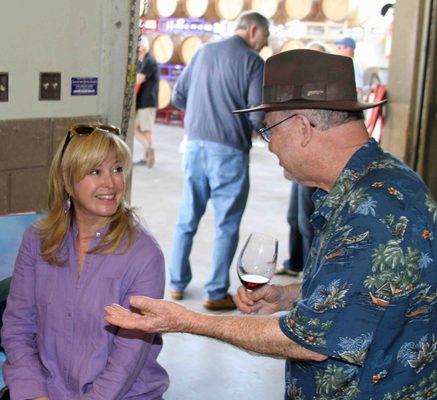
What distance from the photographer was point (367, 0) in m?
11.3

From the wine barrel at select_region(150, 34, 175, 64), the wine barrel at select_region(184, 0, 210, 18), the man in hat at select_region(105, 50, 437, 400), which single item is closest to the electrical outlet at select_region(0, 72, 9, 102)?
the man in hat at select_region(105, 50, 437, 400)

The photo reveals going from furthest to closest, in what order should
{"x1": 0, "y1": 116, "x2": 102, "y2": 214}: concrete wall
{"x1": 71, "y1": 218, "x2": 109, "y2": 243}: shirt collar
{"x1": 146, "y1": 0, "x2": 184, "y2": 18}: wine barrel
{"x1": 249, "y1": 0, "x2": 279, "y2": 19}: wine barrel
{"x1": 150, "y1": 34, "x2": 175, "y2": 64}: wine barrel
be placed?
{"x1": 150, "y1": 34, "x2": 175, "y2": 64}: wine barrel < {"x1": 146, "y1": 0, "x2": 184, "y2": 18}: wine barrel < {"x1": 249, "y1": 0, "x2": 279, "y2": 19}: wine barrel < {"x1": 0, "y1": 116, "x2": 102, "y2": 214}: concrete wall < {"x1": 71, "y1": 218, "x2": 109, "y2": 243}: shirt collar

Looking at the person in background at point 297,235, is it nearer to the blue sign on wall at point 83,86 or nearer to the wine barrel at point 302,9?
the blue sign on wall at point 83,86

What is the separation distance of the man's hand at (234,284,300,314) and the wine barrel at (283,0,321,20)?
983 centimetres

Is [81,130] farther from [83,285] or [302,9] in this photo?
[302,9]

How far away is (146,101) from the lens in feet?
→ 34.2

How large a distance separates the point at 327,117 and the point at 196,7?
11678 millimetres

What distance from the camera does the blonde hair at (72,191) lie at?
2473 millimetres

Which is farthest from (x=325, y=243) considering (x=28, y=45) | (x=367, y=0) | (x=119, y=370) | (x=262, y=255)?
(x=367, y=0)

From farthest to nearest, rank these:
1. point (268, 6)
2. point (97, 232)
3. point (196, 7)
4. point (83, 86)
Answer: point (196, 7) < point (268, 6) < point (83, 86) < point (97, 232)

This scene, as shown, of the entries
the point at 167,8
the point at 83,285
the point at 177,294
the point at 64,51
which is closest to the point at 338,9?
the point at 167,8

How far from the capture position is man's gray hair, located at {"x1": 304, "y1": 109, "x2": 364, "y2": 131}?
1789 mm

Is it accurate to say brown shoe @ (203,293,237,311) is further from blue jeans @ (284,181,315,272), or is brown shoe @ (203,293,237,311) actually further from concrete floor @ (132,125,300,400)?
blue jeans @ (284,181,315,272)

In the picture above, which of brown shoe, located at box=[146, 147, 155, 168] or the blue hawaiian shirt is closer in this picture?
the blue hawaiian shirt
